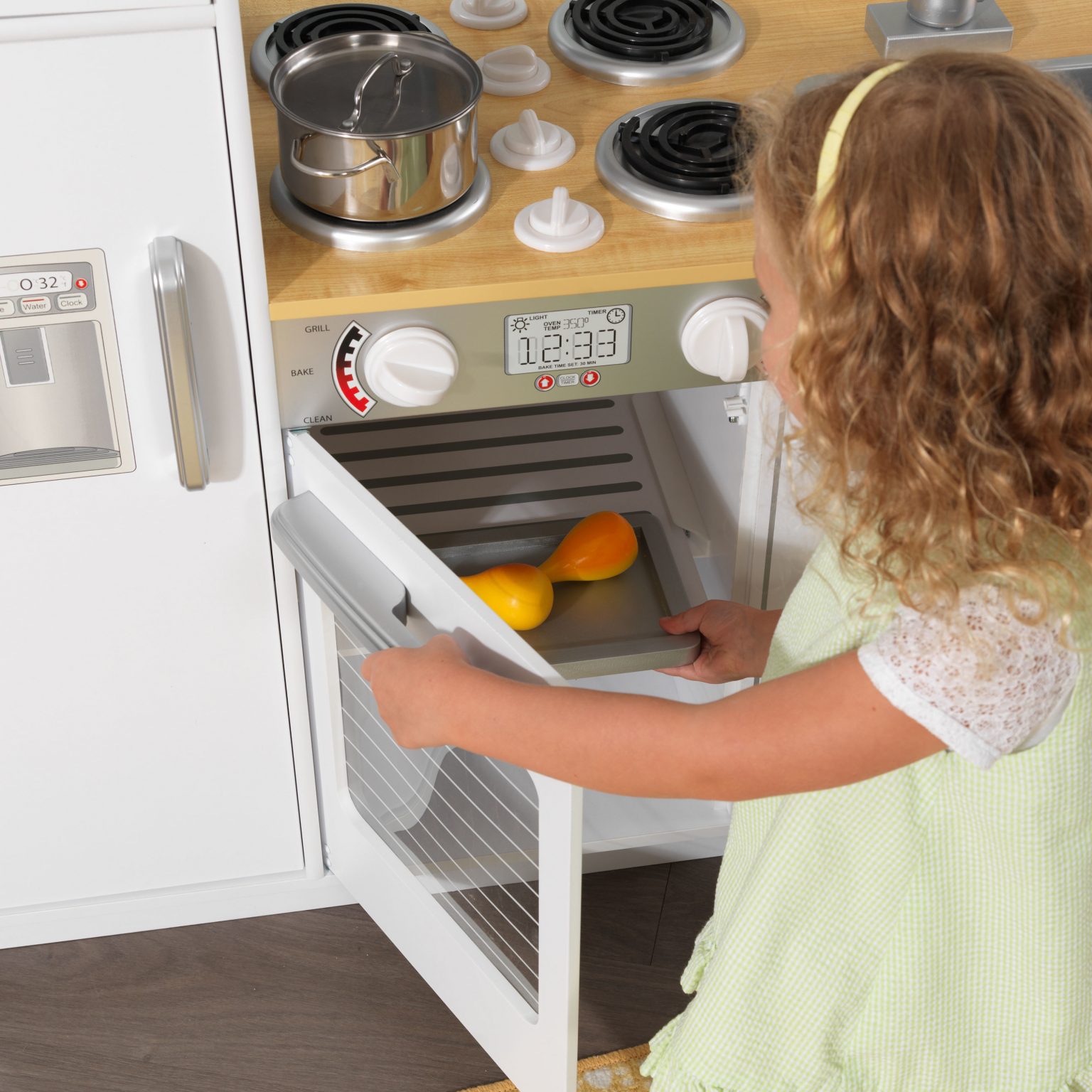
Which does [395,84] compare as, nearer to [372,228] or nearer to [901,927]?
[372,228]

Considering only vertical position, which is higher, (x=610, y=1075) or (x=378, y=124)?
(x=378, y=124)

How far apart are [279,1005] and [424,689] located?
72 cm

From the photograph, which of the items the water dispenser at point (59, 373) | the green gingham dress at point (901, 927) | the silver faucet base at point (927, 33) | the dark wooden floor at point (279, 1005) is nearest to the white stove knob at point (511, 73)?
the silver faucet base at point (927, 33)

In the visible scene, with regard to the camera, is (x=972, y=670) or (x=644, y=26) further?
(x=644, y=26)

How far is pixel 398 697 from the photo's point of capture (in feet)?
3.28

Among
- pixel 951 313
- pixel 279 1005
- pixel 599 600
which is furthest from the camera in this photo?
pixel 279 1005

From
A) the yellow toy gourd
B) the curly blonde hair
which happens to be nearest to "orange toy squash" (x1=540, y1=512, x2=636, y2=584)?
the yellow toy gourd

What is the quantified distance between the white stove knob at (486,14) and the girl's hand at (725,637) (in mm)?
607

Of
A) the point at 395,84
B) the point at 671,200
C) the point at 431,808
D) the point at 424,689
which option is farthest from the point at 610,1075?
the point at 395,84

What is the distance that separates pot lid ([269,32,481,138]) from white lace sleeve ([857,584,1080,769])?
0.54m

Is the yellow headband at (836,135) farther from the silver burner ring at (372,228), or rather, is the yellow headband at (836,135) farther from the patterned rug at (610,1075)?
the patterned rug at (610,1075)

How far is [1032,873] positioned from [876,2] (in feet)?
2.92

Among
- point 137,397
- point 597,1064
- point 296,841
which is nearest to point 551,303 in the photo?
point 137,397

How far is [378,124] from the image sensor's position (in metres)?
1.10
